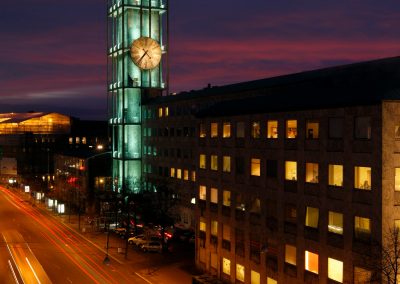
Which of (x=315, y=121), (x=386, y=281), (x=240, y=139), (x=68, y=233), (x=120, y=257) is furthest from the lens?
(x=68, y=233)

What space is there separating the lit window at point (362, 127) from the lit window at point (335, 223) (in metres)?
6.56

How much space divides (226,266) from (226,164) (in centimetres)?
1095

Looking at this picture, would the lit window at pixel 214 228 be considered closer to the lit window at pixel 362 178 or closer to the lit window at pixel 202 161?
the lit window at pixel 202 161

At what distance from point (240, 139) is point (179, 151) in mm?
41337

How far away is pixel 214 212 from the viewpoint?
61406 millimetres

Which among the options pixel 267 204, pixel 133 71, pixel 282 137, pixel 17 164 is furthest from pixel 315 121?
pixel 17 164

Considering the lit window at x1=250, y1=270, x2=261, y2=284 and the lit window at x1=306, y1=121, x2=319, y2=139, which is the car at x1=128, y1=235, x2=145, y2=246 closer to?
the lit window at x1=250, y1=270, x2=261, y2=284

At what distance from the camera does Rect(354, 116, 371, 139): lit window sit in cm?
4028

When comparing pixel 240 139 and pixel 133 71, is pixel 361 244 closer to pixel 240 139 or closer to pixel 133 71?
pixel 240 139

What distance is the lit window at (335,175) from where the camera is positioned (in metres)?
42.9

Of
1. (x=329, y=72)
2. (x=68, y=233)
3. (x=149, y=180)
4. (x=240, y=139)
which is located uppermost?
(x=329, y=72)

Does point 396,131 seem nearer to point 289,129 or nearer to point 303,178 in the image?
point 303,178

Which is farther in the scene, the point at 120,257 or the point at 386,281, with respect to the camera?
the point at 120,257

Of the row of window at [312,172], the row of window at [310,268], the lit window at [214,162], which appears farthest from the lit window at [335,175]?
the lit window at [214,162]
